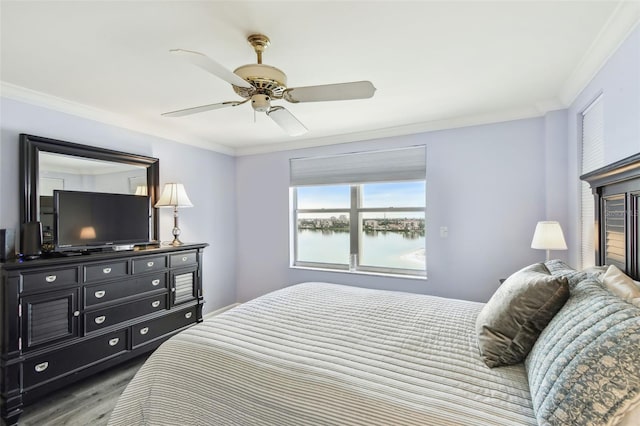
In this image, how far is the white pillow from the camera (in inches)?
46.2

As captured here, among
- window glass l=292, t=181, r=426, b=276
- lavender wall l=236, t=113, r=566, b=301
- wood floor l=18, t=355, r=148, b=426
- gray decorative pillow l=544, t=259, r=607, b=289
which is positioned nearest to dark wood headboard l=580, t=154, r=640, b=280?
gray decorative pillow l=544, t=259, r=607, b=289

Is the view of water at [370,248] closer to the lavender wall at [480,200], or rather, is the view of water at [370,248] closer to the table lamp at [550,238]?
the lavender wall at [480,200]

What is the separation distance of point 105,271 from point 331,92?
240 cm

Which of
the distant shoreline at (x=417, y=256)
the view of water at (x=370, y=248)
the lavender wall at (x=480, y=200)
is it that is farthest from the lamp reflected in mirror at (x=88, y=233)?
the distant shoreline at (x=417, y=256)

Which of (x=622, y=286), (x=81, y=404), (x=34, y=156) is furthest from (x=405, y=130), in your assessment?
(x=81, y=404)

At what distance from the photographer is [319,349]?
149 centimetres

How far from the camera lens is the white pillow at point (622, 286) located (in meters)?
1.17

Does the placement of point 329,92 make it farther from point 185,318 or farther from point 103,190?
point 185,318

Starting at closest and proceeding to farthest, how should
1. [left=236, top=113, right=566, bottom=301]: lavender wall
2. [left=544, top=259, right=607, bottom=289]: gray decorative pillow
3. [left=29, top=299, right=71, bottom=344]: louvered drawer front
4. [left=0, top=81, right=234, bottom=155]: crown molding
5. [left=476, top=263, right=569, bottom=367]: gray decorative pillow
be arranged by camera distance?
[left=476, top=263, right=569, bottom=367]: gray decorative pillow, [left=544, top=259, right=607, bottom=289]: gray decorative pillow, [left=29, top=299, right=71, bottom=344]: louvered drawer front, [left=0, top=81, right=234, bottom=155]: crown molding, [left=236, top=113, right=566, bottom=301]: lavender wall

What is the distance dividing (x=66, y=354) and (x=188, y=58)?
2464mm

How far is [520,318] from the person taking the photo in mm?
1320

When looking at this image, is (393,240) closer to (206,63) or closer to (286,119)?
(286,119)

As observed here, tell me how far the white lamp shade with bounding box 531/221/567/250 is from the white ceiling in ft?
3.59

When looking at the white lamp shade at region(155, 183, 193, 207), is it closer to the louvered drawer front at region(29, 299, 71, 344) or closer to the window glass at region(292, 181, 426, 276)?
the louvered drawer front at region(29, 299, 71, 344)
